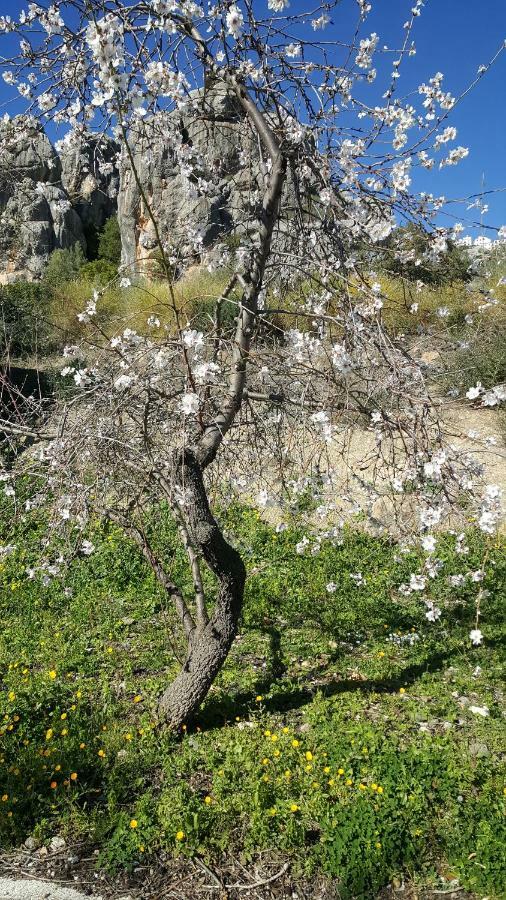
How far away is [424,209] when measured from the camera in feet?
8.59

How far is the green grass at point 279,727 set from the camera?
2564 mm

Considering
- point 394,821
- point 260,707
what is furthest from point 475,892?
point 260,707

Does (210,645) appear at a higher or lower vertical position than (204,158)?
lower

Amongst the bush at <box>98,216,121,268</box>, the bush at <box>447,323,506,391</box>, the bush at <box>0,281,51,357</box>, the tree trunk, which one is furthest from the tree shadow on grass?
the bush at <box>98,216,121,268</box>

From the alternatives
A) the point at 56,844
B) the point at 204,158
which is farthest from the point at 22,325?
the point at 56,844

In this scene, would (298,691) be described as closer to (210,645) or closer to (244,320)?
(210,645)

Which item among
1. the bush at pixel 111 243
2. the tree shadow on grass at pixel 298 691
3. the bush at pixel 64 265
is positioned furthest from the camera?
the bush at pixel 111 243

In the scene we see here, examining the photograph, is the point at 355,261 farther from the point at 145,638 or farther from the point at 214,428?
the point at 145,638

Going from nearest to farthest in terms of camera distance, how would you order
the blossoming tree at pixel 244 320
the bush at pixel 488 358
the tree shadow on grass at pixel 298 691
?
the blossoming tree at pixel 244 320, the tree shadow on grass at pixel 298 691, the bush at pixel 488 358

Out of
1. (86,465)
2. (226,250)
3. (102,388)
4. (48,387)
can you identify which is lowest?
(86,465)

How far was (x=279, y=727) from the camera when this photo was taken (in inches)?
129

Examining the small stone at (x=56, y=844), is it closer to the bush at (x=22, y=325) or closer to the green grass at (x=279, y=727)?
the green grass at (x=279, y=727)

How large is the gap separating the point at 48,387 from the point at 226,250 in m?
7.30

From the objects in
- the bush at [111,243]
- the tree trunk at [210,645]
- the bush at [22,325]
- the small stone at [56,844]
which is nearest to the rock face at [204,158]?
the tree trunk at [210,645]
